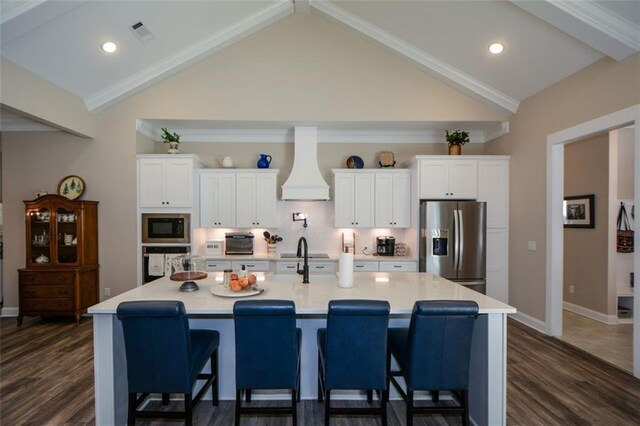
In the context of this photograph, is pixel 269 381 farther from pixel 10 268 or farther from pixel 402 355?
pixel 10 268

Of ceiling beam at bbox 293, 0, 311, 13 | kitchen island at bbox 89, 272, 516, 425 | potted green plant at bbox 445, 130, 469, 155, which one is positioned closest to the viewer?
kitchen island at bbox 89, 272, 516, 425

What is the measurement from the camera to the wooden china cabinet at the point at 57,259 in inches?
164

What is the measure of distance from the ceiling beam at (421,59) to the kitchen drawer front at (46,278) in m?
5.12

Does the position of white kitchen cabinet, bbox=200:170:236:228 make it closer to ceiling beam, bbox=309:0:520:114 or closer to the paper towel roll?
ceiling beam, bbox=309:0:520:114

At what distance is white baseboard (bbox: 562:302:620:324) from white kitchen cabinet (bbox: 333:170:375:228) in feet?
11.5

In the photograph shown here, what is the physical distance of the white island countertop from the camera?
1.98 m

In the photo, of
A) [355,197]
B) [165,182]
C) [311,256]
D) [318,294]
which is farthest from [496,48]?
[165,182]

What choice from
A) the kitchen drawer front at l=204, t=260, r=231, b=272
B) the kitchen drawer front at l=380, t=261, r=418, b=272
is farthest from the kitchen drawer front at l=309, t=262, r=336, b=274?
the kitchen drawer front at l=204, t=260, r=231, b=272

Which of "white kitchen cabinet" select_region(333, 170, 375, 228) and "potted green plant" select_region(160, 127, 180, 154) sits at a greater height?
"potted green plant" select_region(160, 127, 180, 154)

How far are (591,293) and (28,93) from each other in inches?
317

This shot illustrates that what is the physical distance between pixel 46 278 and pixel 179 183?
85.8 inches

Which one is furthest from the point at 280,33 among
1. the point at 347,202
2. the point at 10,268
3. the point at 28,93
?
the point at 10,268

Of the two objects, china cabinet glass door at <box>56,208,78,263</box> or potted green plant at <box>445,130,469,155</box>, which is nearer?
china cabinet glass door at <box>56,208,78,263</box>

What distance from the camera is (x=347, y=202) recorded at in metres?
4.97
